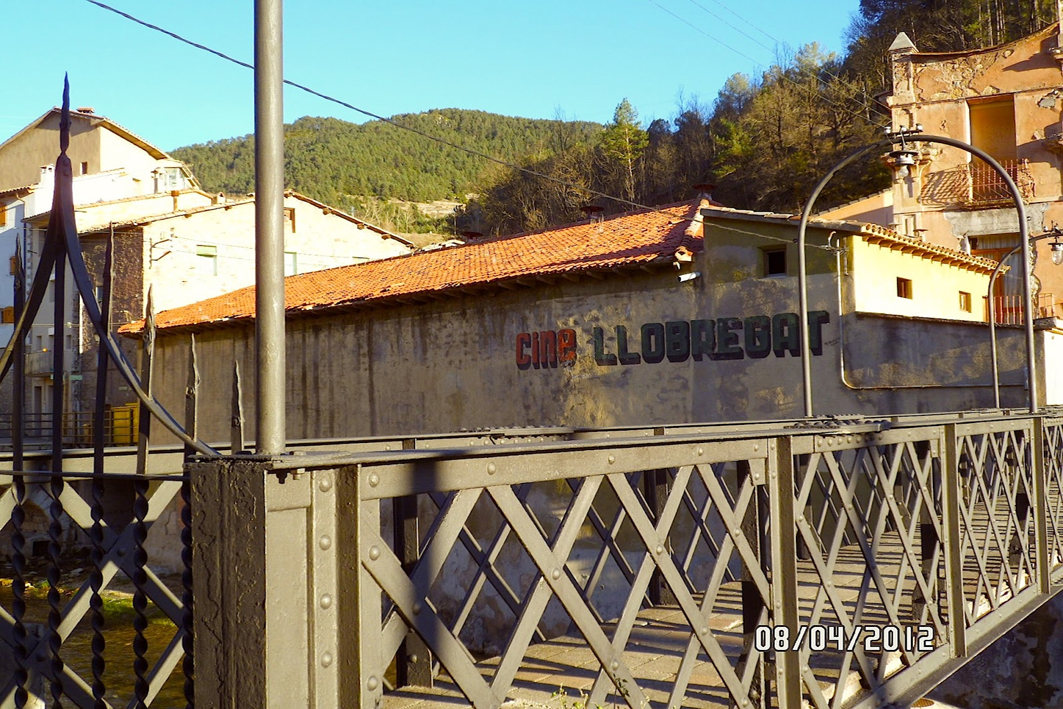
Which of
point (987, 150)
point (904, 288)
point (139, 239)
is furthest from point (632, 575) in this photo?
point (139, 239)

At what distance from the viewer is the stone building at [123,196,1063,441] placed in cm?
1608

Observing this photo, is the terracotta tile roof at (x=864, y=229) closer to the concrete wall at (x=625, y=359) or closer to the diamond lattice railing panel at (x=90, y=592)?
the concrete wall at (x=625, y=359)

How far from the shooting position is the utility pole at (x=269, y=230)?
2.54 meters

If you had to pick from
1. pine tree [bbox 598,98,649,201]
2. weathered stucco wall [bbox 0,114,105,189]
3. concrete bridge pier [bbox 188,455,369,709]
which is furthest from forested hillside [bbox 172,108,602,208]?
concrete bridge pier [bbox 188,455,369,709]

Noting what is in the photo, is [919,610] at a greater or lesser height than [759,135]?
lesser

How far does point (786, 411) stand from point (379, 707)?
49.3ft

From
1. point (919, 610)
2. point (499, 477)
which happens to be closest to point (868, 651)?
point (919, 610)

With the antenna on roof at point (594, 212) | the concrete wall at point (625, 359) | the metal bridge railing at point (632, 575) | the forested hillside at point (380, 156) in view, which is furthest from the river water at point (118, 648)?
the forested hillside at point (380, 156)

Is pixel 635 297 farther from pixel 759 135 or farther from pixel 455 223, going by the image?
pixel 455 223

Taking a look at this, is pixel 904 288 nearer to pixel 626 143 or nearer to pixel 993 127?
pixel 993 127

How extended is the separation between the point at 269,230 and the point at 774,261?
15.8m

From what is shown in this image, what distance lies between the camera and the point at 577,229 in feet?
76.5

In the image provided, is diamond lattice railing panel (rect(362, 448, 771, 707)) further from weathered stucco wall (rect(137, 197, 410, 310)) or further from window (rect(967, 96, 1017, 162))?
weathered stucco wall (rect(137, 197, 410, 310))
